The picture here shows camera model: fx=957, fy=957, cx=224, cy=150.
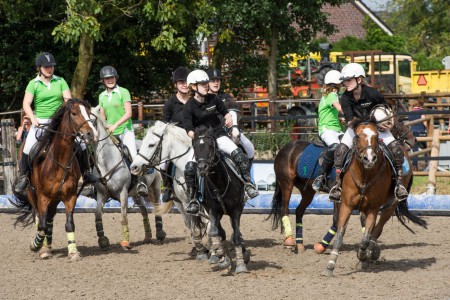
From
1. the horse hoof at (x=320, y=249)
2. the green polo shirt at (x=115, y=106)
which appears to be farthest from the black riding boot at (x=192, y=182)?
the green polo shirt at (x=115, y=106)

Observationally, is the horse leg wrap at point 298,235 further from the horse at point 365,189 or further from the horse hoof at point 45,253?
the horse hoof at point 45,253

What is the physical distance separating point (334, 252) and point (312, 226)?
4.83m

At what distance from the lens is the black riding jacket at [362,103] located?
36.9ft

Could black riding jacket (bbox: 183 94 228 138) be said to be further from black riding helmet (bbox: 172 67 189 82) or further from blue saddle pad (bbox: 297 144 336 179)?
blue saddle pad (bbox: 297 144 336 179)

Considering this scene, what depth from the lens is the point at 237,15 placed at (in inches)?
1143

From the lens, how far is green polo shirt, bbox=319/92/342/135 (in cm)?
1270

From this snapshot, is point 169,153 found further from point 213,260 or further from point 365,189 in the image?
point 365,189

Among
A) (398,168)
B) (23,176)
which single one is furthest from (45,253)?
(398,168)

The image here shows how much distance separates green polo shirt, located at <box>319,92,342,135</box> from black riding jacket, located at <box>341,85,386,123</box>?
135cm

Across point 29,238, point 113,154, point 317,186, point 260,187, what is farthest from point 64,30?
point 317,186

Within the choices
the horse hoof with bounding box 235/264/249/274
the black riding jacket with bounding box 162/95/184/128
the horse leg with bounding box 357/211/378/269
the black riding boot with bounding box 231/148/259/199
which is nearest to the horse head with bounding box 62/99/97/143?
the black riding jacket with bounding box 162/95/184/128

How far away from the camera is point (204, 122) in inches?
434

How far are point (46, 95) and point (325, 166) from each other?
3720 mm

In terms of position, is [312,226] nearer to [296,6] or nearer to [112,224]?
[112,224]
